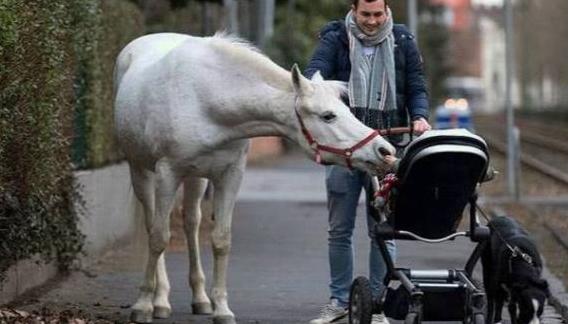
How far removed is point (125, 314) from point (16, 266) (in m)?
1.07

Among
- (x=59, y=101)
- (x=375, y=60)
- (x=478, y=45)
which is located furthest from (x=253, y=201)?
(x=478, y=45)

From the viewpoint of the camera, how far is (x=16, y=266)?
11.7m

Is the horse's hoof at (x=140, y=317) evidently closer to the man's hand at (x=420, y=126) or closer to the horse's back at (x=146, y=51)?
the horse's back at (x=146, y=51)

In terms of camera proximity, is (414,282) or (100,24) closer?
(414,282)

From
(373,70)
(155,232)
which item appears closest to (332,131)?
(373,70)

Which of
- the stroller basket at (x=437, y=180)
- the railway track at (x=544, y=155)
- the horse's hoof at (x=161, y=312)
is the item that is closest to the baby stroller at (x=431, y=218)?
the stroller basket at (x=437, y=180)

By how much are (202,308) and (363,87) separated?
1.95 meters

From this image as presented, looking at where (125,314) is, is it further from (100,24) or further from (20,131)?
(100,24)

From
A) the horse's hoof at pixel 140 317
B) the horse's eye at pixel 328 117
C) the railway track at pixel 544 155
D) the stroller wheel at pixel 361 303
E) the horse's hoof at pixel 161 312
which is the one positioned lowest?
the railway track at pixel 544 155

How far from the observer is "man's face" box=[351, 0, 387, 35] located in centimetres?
1028

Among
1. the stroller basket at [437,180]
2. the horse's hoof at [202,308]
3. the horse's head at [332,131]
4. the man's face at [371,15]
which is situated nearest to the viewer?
the stroller basket at [437,180]

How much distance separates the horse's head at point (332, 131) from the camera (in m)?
9.44

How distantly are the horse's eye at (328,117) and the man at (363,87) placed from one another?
0.77 meters

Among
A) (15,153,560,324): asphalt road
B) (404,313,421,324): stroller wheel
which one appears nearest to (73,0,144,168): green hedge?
(15,153,560,324): asphalt road
